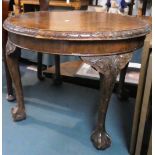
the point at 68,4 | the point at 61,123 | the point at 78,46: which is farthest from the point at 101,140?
the point at 68,4

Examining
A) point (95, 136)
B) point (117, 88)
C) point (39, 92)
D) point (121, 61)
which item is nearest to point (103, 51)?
point (121, 61)

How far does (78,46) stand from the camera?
92 cm

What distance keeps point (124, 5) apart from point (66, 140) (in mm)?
1216

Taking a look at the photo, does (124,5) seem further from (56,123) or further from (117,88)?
(56,123)

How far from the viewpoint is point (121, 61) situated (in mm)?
988

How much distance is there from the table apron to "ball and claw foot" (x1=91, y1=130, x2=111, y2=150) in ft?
1.28

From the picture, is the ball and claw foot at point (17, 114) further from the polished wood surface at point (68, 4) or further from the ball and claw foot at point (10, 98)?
the polished wood surface at point (68, 4)

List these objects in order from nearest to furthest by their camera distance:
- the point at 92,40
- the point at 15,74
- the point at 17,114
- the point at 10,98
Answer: the point at 92,40, the point at 15,74, the point at 17,114, the point at 10,98

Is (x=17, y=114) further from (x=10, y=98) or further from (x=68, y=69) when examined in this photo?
(x=68, y=69)

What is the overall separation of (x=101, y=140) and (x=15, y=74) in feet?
1.75

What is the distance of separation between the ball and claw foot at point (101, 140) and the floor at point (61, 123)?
0.03 metres

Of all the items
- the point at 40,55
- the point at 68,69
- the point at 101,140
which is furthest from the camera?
the point at 68,69

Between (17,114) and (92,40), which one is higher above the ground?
(92,40)

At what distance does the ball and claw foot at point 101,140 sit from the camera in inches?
43.9
